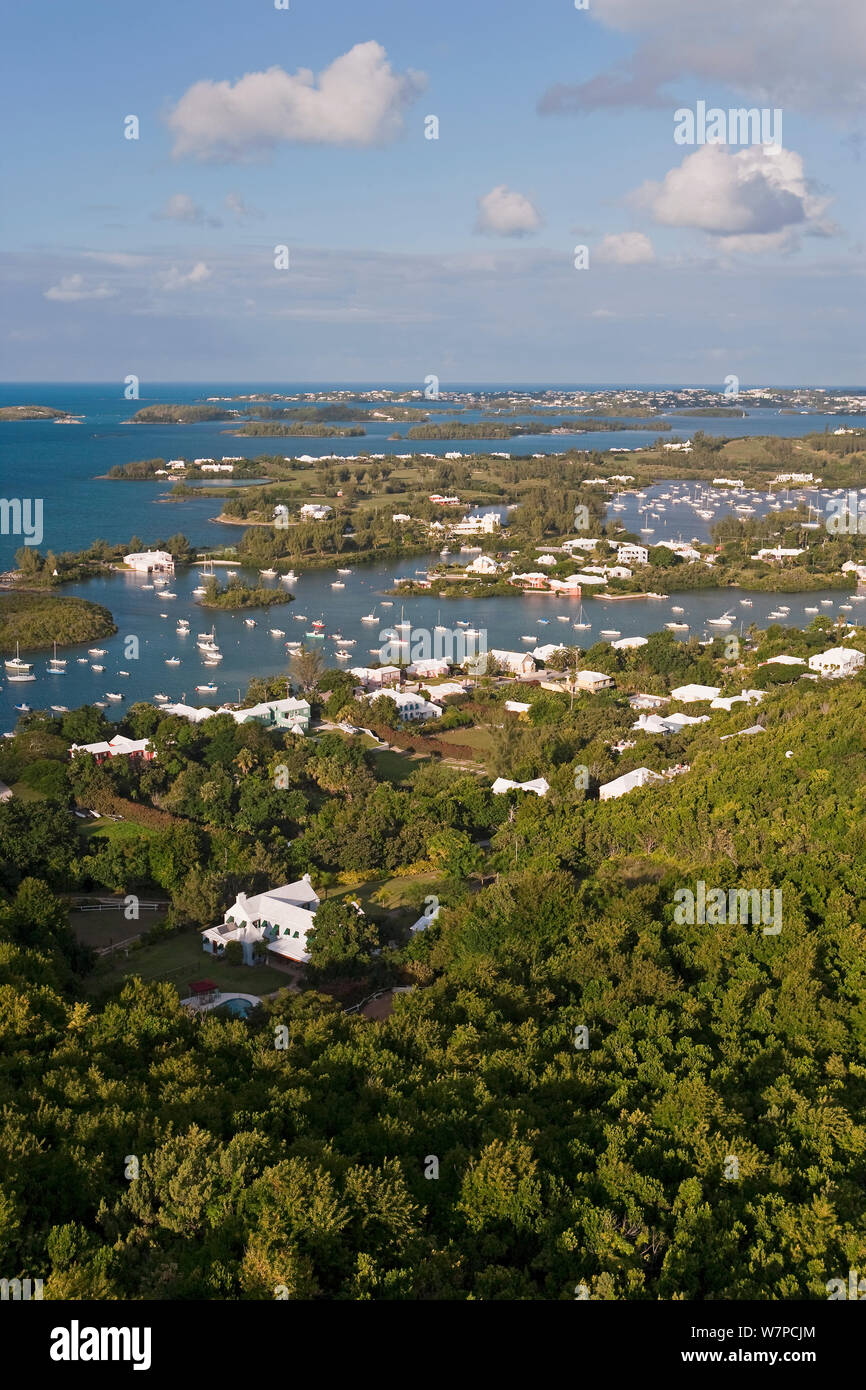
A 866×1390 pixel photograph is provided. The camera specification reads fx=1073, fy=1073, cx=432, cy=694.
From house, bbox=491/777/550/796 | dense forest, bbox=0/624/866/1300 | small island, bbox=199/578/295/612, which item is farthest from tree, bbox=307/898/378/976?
small island, bbox=199/578/295/612

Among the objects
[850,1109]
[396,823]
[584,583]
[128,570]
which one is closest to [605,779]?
[396,823]

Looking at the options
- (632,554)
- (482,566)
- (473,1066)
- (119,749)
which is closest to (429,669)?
(119,749)

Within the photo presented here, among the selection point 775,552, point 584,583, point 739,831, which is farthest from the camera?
point 775,552

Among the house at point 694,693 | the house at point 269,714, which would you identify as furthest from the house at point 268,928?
the house at point 694,693

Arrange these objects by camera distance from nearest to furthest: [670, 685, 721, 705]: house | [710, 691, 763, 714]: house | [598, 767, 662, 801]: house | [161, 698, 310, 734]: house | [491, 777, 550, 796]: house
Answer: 1. [598, 767, 662, 801]: house
2. [491, 777, 550, 796]: house
3. [161, 698, 310, 734]: house
4. [710, 691, 763, 714]: house
5. [670, 685, 721, 705]: house

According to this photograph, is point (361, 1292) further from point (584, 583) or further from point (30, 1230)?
point (584, 583)

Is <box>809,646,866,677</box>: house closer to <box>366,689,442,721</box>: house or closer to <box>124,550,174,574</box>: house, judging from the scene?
<box>366,689,442,721</box>: house
